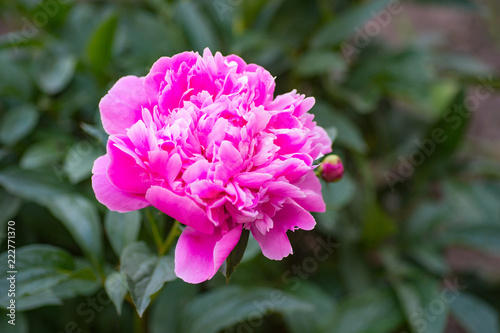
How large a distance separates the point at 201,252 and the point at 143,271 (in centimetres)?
12

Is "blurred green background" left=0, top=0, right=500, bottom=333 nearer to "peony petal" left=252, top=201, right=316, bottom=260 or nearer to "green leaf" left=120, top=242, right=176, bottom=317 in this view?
"green leaf" left=120, top=242, right=176, bottom=317

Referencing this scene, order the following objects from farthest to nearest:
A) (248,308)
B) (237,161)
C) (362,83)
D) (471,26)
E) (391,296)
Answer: (471,26)
(362,83)
(391,296)
(248,308)
(237,161)

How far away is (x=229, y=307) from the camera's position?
0.92 meters

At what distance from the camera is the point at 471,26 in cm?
250

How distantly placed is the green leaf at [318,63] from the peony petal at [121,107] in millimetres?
775

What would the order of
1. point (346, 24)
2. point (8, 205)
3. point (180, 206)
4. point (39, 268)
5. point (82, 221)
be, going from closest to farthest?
1. point (180, 206)
2. point (39, 268)
3. point (82, 221)
4. point (8, 205)
5. point (346, 24)

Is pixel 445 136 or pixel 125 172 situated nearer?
pixel 125 172

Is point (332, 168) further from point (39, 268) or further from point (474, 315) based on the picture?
point (474, 315)

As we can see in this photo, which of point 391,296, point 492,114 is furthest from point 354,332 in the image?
point 492,114

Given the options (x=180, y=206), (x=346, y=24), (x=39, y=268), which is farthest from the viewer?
(x=346, y=24)

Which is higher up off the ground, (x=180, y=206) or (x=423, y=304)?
(x=180, y=206)

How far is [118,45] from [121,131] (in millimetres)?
846

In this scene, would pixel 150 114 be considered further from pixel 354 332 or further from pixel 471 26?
pixel 471 26

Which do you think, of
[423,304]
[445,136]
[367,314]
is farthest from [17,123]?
[445,136]
